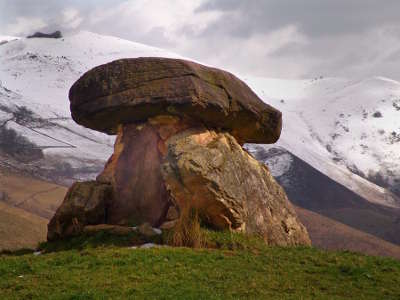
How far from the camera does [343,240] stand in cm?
4416

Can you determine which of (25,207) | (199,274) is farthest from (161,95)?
(25,207)

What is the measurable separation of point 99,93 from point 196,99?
3163 millimetres

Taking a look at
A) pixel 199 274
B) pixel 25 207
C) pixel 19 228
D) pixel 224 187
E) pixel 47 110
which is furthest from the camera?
pixel 47 110

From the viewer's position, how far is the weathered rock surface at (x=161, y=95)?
17.5 meters

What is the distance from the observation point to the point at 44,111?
5644 cm

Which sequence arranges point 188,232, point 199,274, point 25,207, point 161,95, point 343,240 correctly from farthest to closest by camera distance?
point 25,207
point 343,240
point 161,95
point 188,232
point 199,274

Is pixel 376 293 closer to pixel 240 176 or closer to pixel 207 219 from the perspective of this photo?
pixel 207 219

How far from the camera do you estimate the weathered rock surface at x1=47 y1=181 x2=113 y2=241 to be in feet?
57.4

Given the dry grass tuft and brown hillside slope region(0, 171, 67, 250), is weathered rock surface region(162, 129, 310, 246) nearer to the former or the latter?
the dry grass tuft

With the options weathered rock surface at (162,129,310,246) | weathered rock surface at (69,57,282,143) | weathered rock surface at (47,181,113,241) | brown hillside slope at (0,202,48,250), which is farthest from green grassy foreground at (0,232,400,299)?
brown hillside slope at (0,202,48,250)

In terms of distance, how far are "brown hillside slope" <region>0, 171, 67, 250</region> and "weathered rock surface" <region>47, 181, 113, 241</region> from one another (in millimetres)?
16439

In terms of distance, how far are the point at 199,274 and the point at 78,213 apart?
21.1 feet

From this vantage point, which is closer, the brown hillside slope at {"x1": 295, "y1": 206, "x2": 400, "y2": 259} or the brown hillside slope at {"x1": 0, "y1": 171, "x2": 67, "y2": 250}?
the brown hillside slope at {"x1": 0, "y1": 171, "x2": 67, "y2": 250}

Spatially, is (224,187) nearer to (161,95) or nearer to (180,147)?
(180,147)
